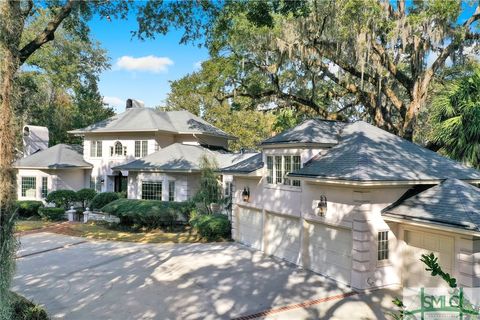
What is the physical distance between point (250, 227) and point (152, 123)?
1389 cm

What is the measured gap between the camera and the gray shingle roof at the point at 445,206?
28.9ft

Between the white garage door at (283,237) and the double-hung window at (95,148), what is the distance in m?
18.1

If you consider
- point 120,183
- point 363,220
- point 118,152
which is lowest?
point 363,220

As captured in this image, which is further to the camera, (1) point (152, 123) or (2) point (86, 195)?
(1) point (152, 123)

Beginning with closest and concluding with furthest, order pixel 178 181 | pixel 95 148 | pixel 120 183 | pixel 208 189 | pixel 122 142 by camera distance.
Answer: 1. pixel 208 189
2. pixel 178 181
3. pixel 122 142
4. pixel 120 183
5. pixel 95 148

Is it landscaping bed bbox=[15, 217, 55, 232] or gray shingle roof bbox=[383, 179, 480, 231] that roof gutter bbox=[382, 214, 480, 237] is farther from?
landscaping bed bbox=[15, 217, 55, 232]

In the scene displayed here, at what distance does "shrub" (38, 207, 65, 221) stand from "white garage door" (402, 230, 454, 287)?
858 inches

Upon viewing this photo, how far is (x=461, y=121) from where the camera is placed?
46.9 ft

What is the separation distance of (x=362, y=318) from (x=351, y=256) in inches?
96.5

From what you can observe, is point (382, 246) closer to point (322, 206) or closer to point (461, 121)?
point (322, 206)

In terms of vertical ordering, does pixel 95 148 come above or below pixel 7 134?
above

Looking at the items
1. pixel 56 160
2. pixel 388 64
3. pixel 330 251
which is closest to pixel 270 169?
pixel 330 251

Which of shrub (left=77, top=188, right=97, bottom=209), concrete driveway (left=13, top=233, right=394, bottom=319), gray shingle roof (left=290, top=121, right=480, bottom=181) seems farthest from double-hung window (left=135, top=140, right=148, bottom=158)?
gray shingle roof (left=290, top=121, right=480, bottom=181)

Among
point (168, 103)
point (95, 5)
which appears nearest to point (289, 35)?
point (95, 5)
